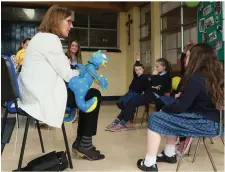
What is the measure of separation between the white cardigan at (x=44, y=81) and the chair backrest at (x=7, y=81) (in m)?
0.08

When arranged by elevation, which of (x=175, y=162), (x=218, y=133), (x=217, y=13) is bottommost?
(x=175, y=162)

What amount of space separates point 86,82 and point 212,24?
222cm

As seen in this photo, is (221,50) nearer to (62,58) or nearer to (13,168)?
(62,58)

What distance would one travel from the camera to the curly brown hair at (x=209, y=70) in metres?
1.60

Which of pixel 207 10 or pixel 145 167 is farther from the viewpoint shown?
pixel 207 10

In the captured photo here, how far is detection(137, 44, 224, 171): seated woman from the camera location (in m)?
1.61

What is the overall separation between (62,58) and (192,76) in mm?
848

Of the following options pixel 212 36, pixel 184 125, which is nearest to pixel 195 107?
pixel 184 125

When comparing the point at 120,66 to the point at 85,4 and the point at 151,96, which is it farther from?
the point at 151,96

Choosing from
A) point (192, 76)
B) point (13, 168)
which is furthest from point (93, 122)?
point (192, 76)

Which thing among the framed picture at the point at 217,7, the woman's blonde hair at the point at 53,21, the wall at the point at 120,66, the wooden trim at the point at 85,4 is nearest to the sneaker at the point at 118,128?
the woman's blonde hair at the point at 53,21

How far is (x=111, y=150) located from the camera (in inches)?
88.3

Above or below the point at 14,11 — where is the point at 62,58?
below

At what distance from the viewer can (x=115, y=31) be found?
22.8 ft
